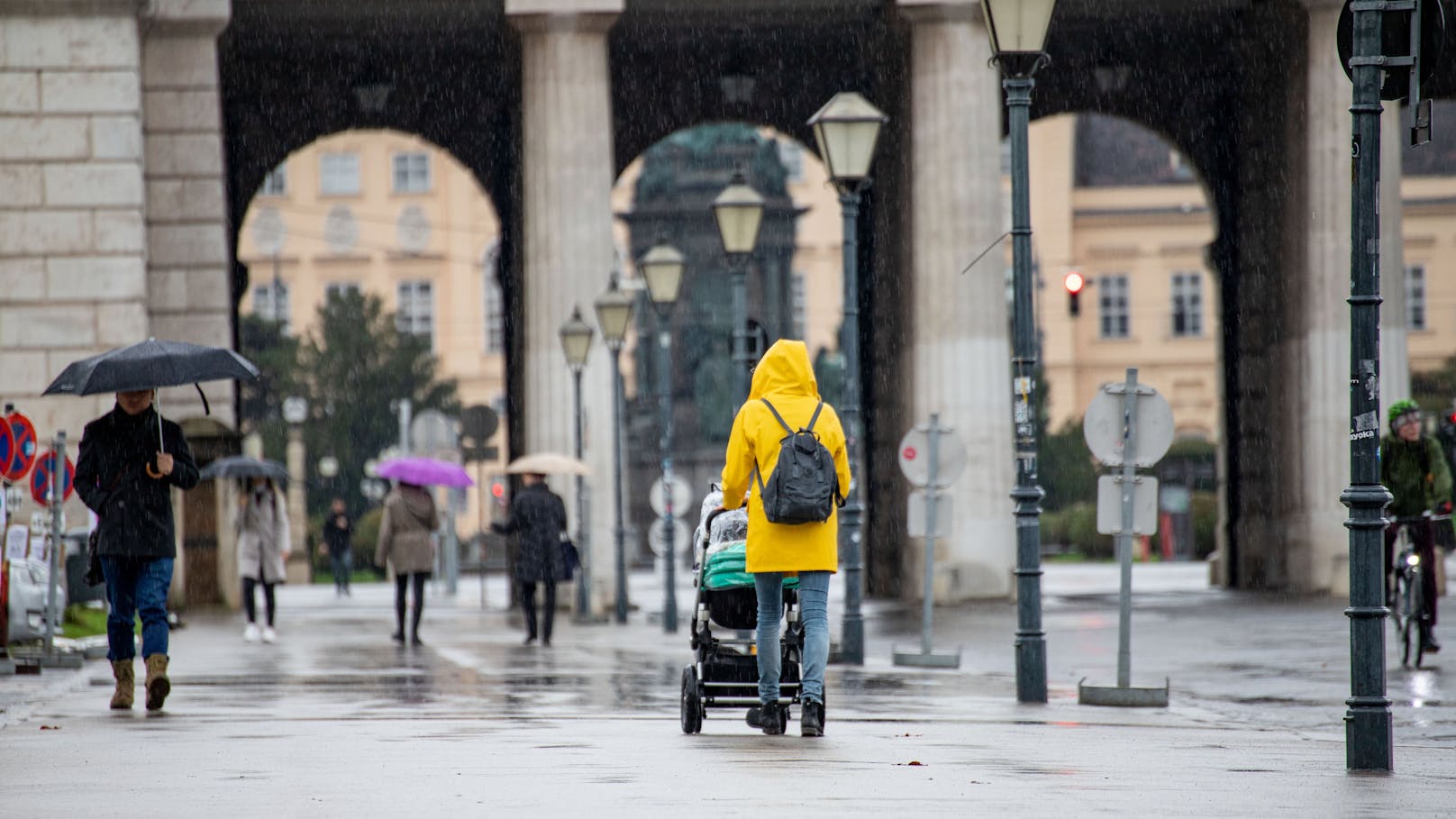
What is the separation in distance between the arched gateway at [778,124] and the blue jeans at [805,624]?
1775cm

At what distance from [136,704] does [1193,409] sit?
74448 millimetres

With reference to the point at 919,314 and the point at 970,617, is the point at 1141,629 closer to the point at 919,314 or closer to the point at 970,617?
the point at 970,617

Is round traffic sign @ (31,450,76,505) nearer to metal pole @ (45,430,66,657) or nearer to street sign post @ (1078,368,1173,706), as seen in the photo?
metal pole @ (45,430,66,657)

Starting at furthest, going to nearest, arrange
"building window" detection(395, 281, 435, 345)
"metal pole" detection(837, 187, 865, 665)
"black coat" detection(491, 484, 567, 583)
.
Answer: "building window" detection(395, 281, 435, 345) < "black coat" detection(491, 484, 567, 583) < "metal pole" detection(837, 187, 865, 665)

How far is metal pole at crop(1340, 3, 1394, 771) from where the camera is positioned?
1035 cm

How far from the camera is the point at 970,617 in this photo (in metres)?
29.2

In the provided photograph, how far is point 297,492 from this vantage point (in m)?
63.9

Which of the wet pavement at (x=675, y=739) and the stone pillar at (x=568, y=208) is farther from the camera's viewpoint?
the stone pillar at (x=568, y=208)

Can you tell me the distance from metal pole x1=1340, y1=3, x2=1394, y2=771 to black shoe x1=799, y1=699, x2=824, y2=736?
98.7 inches

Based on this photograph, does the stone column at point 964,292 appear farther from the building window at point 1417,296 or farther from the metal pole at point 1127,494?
the building window at point 1417,296

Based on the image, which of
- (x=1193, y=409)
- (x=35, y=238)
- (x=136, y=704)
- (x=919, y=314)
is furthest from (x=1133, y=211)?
(x=136, y=704)

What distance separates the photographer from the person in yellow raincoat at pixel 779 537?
38.5 ft

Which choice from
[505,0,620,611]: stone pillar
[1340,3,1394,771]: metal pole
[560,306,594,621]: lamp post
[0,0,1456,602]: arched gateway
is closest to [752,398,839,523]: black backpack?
[1340,3,1394,771]: metal pole

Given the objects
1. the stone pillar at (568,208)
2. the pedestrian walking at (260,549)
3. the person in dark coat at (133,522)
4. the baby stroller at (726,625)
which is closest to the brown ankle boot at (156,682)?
the person in dark coat at (133,522)
